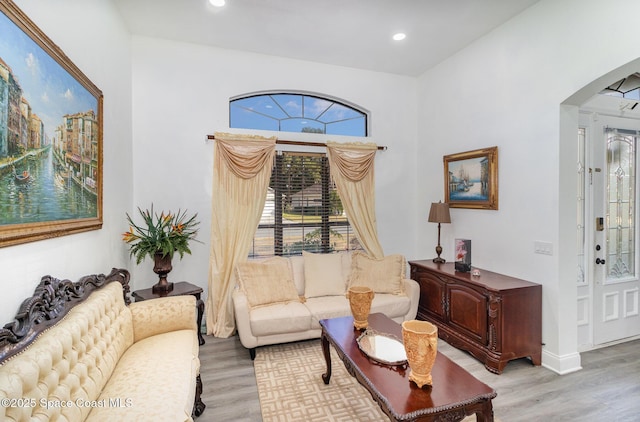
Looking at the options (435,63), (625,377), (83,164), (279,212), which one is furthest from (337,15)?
(625,377)

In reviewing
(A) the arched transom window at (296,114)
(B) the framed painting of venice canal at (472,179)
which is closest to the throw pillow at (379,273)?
(B) the framed painting of venice canal at (472,179)

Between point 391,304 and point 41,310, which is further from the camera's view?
point 391,304

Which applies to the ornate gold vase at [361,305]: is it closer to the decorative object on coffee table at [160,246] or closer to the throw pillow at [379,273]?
the throw pillow at [379,273]

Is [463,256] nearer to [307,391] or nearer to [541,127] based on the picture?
→ [541,127]

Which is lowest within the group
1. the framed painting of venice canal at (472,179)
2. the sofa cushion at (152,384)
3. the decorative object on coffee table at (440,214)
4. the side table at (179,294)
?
the sofa cushion at (152,384)

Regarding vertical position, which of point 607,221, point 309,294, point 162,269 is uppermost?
point 607,221

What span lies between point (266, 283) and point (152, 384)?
1.73m

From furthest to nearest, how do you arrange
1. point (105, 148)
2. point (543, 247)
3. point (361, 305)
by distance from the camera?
1. point (543, 247)
2. point (105, 148)
3. point (361, 305)

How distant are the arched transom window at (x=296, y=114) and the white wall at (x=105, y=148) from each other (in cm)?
129

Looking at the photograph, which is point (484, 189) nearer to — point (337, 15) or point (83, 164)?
point (337, 15)

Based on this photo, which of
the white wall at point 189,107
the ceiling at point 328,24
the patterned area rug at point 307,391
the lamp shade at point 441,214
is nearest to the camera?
the patterned area rug at point 307,391

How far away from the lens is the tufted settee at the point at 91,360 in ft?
4.07

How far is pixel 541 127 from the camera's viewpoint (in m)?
2.93

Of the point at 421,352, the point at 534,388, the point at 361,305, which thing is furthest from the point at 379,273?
the point at 421,352
